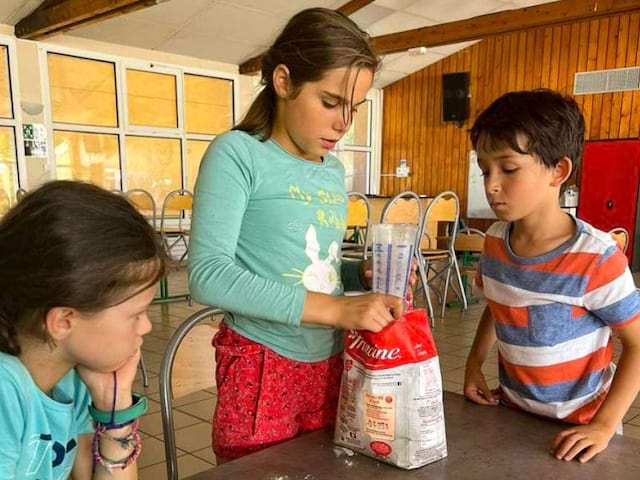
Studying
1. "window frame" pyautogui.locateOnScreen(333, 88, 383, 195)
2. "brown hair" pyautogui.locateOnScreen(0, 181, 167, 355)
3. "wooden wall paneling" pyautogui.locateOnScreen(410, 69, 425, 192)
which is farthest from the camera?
"window frame" pyautogui.locateOnScreen(333, 88, 383, 195)

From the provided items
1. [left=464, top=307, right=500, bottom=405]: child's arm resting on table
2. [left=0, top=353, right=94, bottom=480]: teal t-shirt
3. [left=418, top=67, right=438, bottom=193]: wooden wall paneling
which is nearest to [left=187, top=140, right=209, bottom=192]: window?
[left=418, top=67, right=438, bottom=193]: wooden wall paneling

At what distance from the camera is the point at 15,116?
623 cm

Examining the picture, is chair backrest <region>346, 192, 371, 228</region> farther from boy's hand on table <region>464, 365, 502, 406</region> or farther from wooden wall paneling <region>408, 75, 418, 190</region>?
wooden wall paneling <region>408, 75, 418, 190</region>

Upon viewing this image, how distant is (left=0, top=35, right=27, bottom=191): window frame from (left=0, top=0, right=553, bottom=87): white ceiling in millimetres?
313

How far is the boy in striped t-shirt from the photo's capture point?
3.00 feet

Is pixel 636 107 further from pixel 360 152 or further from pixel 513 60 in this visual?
pixel 360 152

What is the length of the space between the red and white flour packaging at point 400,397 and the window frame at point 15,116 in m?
6.40

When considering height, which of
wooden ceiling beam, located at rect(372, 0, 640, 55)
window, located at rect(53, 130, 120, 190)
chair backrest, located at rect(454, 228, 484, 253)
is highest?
wooden ceiling beam, located at rect(372, 0, 640, 55)

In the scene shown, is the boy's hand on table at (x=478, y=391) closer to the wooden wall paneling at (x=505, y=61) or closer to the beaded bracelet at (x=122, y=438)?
the beaded bracelet at (x=122, y=438)

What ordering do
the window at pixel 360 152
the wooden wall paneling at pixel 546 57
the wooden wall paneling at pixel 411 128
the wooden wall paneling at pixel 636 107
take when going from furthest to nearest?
the window at pixel 360 152, the wooden wall paneling at pixel 411 128, the wooden wall paneling at pixel 546 57, the wooden wall paneling at pixel 636 107

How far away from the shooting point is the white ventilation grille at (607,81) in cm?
739

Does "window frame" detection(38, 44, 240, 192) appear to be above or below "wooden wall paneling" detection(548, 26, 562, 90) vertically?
below

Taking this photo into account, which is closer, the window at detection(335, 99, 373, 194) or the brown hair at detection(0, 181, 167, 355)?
the brown hair at detection(0, 181, 167, 355)

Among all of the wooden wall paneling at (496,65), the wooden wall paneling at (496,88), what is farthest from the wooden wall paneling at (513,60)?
the wooden wall paneling at (496,65)
